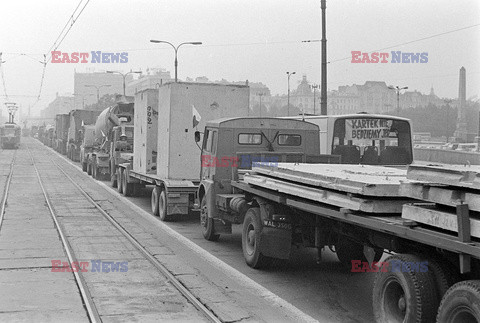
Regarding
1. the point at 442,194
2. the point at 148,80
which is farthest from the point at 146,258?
the point at 148,80

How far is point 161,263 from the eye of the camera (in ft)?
33.1

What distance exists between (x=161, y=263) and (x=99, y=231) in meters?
3.60

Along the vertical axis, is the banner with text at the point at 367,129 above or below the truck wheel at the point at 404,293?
above

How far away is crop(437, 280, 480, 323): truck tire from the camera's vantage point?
4.87 meters

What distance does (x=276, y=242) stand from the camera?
9.40m

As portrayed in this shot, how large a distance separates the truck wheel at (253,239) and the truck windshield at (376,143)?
211 inches

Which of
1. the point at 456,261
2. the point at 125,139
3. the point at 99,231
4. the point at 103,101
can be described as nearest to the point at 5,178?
the point at 125,139

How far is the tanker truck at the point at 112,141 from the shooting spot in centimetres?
2284

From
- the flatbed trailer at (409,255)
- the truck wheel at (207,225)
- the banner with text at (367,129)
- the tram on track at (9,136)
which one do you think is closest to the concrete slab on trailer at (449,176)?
the flatbed trailer at (409,255)

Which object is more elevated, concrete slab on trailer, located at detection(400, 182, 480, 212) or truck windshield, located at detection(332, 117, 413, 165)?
truck windshield, located at detection(332, 117, 413, 165)

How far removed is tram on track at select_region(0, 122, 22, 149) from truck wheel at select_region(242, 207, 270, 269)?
61.9 meters

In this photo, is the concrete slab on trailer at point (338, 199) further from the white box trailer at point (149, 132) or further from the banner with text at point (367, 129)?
the white box trailer at point (149, 132)

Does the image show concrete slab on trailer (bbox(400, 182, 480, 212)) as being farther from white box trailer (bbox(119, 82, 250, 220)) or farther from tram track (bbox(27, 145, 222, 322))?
white box trailer (bbox(119, 82, 250, 220))

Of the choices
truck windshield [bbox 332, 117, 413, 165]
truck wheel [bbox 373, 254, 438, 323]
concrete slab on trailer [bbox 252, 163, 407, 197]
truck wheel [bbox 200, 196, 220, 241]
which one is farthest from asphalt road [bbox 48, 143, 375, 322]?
truck windshield [bbox 332, 117, 413, 165]
